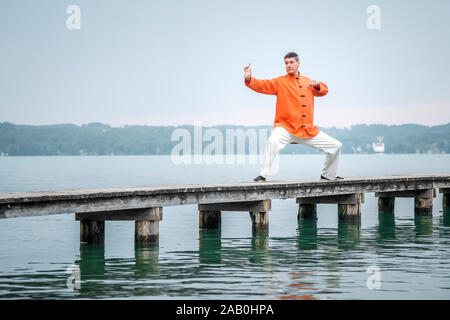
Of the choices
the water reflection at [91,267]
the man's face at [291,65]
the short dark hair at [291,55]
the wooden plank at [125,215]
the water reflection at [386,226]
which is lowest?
the water reflection at [91,267]

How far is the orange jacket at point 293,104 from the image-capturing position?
52.9 ft

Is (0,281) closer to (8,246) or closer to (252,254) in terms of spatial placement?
(252,254)

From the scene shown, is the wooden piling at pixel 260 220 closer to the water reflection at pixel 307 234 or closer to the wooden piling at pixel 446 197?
the water reflection at pixel 307 234

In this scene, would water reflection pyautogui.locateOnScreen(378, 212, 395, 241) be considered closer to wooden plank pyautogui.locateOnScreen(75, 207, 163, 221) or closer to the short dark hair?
the short dark hair

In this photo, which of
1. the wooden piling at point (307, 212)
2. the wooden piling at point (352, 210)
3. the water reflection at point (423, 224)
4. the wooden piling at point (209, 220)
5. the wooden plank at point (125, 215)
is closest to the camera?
the wooden plank at point (125, 215)

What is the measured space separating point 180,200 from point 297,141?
9.04 feet

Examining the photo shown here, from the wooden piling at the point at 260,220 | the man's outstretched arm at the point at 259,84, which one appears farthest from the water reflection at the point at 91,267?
the man's outstretched arm at the point at 259,84

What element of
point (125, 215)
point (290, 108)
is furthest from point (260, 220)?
point (125, 215)

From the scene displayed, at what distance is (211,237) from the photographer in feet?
60.0

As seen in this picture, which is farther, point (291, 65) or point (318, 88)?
point (318, 88)

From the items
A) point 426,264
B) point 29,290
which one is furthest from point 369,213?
point 29,290

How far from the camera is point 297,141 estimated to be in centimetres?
1655

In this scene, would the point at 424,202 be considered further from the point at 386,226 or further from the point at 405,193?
the point at 386,226

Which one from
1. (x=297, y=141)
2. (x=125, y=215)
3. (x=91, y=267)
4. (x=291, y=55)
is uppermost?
(x=291, y=55)
